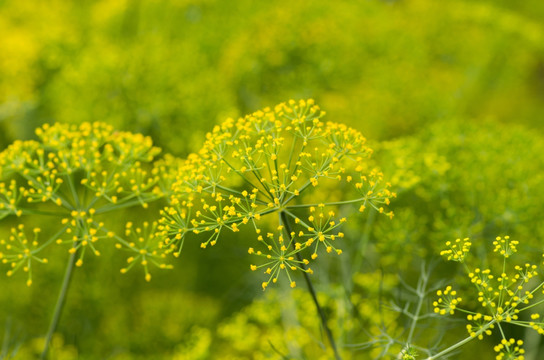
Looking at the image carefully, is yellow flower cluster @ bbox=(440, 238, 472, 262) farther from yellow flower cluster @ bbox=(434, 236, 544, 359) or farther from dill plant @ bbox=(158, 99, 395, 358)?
dill plant @ bbox=(158, 99, 395, 358)

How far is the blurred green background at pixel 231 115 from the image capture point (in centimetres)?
366

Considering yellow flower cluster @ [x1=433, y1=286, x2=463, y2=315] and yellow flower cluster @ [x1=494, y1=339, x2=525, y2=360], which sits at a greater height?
yellow flower cluster @ [x1=433, y1=286, x2=463, y2=315]

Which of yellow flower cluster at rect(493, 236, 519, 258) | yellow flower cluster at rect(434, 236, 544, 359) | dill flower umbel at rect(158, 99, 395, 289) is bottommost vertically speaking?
yellow flower cluster at rect(434, 236, 544, 359)

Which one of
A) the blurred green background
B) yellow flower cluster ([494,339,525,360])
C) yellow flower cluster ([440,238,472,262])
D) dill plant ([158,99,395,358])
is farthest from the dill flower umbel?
the blurred green background

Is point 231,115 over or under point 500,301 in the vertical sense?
over

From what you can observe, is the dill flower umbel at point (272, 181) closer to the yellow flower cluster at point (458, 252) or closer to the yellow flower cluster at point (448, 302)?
the yellow flower cluster at point (458, 252)

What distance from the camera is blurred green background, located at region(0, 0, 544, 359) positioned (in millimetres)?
3658

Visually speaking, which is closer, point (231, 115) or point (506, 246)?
point (506, 246)

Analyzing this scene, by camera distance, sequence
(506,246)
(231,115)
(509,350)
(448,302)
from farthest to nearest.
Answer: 1. (231,115)
2. (448,302)
3. (506,246)
4. (509,350)

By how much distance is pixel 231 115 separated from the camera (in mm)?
4203

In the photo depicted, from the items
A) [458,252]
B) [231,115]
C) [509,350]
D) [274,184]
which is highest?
[231,115]

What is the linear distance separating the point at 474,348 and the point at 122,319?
10.8 feet

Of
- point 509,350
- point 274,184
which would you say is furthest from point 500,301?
point 274,184

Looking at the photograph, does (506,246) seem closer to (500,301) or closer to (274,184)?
(500,301)
